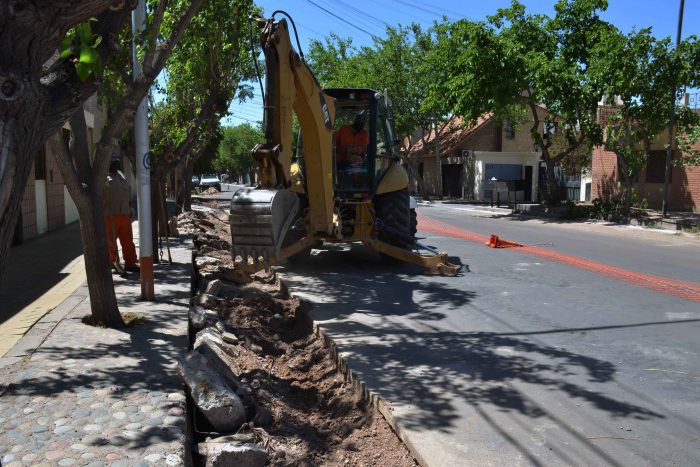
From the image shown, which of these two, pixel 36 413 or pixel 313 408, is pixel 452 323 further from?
pixel 36 413

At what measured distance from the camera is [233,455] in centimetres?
383

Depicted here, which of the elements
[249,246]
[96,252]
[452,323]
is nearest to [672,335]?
[452,323]

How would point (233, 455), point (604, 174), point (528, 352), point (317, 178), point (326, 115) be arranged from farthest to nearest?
point (604, 174)
point (317, 178)
point (326, 115)
point (528, 352)
point (233, 455)

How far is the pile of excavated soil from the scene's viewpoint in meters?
4.31

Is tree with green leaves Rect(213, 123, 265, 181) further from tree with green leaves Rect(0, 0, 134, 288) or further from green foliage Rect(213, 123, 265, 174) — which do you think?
tree with green leaves Rect(0, 0, 134, 288)

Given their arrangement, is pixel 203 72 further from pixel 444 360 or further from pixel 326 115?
pixel 444 360

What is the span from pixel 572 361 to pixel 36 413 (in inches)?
176

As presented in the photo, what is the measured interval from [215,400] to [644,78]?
1872cm

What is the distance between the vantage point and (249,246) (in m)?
6.16

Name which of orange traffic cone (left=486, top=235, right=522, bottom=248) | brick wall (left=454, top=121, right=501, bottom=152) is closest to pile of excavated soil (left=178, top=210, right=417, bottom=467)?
orange traffic cone (left=486, top=235, right=522, bottom=248)

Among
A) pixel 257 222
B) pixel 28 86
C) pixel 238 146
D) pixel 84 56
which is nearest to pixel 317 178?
pixel 257 222

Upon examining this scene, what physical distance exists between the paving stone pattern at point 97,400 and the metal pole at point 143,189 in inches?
43.3

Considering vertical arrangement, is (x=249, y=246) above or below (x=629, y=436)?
above

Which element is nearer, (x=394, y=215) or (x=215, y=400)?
(x=215, y=400)
